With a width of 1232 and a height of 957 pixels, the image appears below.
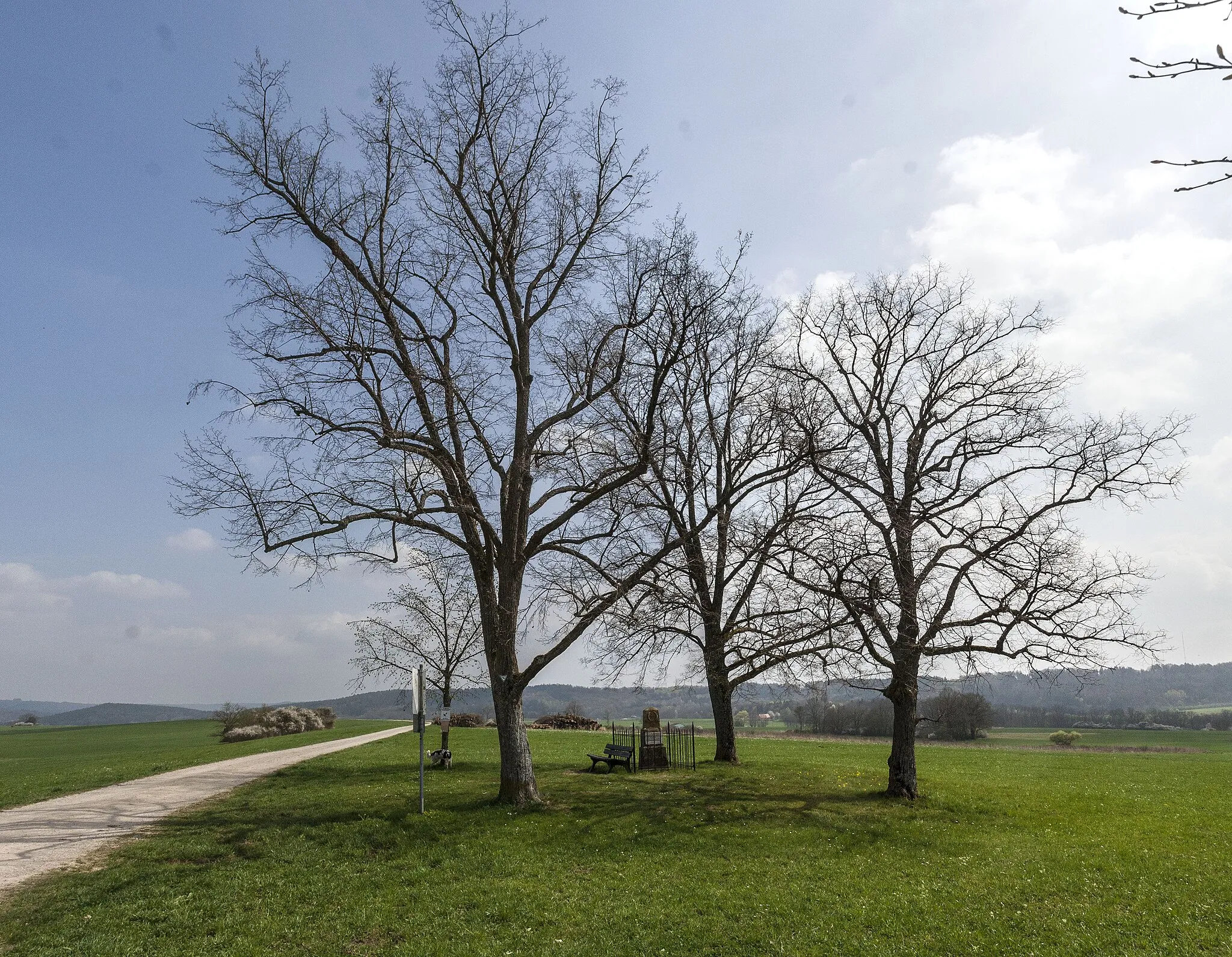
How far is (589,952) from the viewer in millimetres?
7918

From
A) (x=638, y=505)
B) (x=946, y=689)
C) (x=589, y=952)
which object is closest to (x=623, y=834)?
(x=589, y=952)

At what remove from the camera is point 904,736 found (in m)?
16.0

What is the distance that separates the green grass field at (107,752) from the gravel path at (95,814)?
1.20 metres

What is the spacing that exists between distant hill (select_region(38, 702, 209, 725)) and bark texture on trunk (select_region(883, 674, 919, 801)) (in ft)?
395

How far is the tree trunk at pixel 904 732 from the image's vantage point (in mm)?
15672

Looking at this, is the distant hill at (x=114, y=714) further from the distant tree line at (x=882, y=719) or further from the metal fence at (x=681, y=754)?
the metal fence at (x=681, y=754)

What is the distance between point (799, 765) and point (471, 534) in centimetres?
1281

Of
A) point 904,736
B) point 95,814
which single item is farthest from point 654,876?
point 95,814

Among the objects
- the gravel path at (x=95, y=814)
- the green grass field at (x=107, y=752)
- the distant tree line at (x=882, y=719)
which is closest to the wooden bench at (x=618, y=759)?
the gravel path at (x=95, y=814)

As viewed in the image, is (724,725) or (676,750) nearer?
(724,725)

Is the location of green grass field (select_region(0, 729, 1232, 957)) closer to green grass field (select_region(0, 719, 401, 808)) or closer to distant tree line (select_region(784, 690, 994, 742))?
green grass field (select_region(0, 719, 401, 808))

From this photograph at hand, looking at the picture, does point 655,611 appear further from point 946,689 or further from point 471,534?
point 946,689

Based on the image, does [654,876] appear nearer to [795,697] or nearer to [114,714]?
[795,697]

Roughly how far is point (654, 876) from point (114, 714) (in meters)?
181
